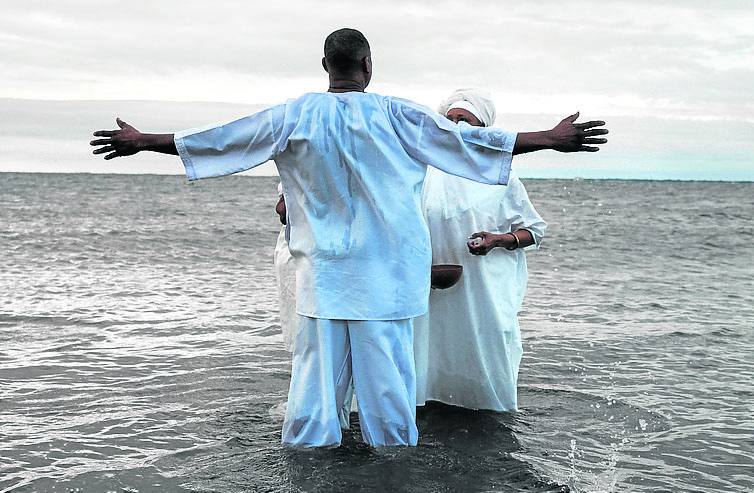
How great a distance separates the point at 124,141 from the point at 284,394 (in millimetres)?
2735

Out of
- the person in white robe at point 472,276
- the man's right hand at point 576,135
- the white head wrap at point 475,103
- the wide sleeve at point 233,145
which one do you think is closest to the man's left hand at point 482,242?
the person in white robe at point 472,276

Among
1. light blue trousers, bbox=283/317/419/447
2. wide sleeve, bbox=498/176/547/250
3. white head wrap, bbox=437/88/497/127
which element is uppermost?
white head wrap, bbox=437/88/497/127

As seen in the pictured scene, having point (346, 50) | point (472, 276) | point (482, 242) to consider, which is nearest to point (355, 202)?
point (346, 50)

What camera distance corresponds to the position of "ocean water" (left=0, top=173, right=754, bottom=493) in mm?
4465

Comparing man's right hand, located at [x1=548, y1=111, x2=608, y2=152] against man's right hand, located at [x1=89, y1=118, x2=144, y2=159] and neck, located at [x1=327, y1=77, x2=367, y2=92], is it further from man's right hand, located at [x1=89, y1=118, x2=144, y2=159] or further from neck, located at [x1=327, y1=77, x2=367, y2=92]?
man's right hand, located at [x1=89, y1=118, x2=144, y2=159]

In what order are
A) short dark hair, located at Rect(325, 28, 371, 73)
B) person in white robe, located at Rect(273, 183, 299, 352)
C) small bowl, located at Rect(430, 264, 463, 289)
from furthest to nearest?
person in white robe, located at Rect(273, 183, 299, 352) → small bowl, located at Rect(430, 264, 463, 289) → short dark hair, located at Rect(325, 28, 371, 73)

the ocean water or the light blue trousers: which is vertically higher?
the light blue trousers

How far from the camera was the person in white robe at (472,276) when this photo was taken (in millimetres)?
5184

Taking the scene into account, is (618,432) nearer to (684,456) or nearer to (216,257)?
(684,456)

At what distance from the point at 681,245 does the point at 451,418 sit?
16.9 meters

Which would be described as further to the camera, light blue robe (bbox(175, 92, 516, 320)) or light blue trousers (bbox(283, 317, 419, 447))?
light blue trousers (bbox(283, 317, 419, 447))

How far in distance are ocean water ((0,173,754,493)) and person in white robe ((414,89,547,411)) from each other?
316 millimetres

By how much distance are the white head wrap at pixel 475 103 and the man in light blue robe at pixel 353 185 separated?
1.07 m

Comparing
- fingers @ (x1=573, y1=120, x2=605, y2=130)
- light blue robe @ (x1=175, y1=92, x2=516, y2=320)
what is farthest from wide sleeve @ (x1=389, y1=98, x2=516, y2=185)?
fingers @ (x1=573, y1=120, x2=605, y2=130)
